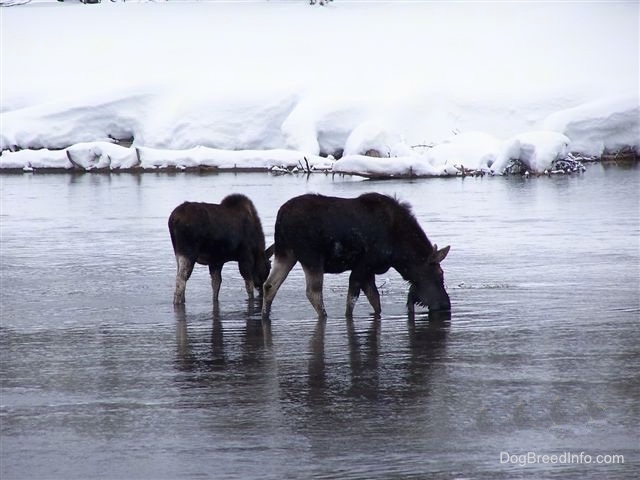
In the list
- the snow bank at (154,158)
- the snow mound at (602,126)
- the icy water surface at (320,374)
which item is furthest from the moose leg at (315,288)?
the snow mound at (602,126)

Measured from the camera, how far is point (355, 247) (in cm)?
1273

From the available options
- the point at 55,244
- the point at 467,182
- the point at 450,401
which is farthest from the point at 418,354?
the point at 467,182

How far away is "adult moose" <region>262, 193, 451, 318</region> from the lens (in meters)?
12.6

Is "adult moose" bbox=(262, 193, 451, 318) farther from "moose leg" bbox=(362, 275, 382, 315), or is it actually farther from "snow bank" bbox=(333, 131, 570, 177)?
"snow bank" bbox=(333, 131, 570, 177)

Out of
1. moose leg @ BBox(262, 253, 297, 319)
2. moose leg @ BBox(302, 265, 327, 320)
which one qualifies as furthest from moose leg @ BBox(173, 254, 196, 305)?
moose leg @ BBox(302, 265, 327, 320)

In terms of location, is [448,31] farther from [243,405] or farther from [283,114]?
[243,405]

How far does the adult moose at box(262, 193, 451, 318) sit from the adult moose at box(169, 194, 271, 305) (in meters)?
1.26

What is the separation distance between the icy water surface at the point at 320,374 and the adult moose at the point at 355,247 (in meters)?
0.32

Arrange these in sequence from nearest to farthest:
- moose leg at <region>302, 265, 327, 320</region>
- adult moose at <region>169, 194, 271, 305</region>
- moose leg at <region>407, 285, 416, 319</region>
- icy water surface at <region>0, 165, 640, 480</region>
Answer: icy water surface at <region>0, 165, 640, 480</region> < moose leg at <region>302, 265, 327, 320</region> < moose leg at <region>407, 285, 416, 319</region> < adult moose at <region>169, 194, 271, 305</region>

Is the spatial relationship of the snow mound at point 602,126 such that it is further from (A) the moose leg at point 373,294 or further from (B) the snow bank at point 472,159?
(A) the moose leg at point 373,294

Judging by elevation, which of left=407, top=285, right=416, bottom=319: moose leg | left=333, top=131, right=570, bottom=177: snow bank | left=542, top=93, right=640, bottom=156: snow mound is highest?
left=542, top=93, right=640, bottom=156: snow mound

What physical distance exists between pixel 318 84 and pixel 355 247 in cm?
4452

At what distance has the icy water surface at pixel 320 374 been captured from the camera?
25.4ft

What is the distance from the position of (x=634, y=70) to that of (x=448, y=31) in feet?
35.9
